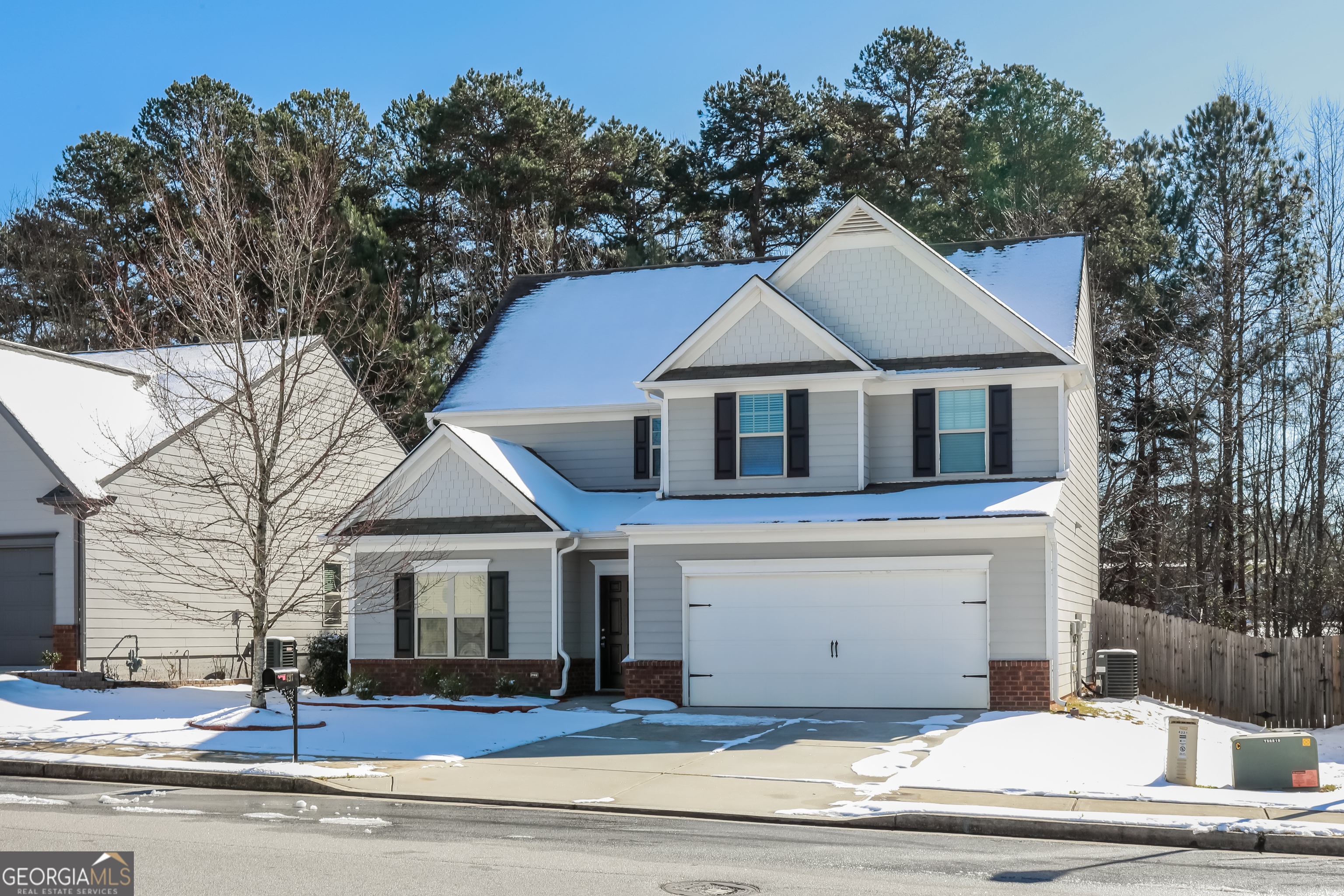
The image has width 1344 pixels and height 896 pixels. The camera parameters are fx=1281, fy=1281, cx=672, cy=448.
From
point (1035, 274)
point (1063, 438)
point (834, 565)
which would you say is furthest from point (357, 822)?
point (1035, 274)

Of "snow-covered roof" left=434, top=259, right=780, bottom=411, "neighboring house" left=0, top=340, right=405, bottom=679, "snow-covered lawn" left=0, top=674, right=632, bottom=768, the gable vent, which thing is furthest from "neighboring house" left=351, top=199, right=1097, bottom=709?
"neighboring house" left=0, top=340, right=405, bottom=679

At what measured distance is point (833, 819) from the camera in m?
12.1

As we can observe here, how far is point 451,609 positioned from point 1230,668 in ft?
49.4

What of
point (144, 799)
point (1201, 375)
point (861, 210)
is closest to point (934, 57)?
point (1201, 375)

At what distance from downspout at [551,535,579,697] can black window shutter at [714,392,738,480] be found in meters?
2.97

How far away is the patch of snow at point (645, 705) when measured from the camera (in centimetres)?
2167

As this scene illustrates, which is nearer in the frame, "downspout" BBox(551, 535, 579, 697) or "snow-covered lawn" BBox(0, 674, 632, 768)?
"snow-covered lawn" BBox(0, 674, 632, 768)

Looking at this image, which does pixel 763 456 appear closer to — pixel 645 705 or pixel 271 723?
pixel 645 705

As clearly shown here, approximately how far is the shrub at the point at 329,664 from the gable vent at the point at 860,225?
41.4 feet

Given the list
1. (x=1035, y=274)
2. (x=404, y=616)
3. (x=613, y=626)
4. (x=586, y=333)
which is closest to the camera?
(x=404, y=616)

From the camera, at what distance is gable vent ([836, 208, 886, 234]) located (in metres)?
24.4

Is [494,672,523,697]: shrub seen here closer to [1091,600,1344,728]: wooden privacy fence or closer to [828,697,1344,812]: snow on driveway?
[828,697,1344,812]: snow on driveway

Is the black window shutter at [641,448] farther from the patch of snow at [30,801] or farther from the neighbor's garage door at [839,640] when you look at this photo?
the patch of snow at [30,801]

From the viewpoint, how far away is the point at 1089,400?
1168 inches
